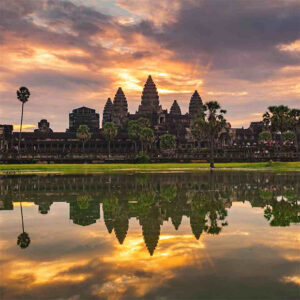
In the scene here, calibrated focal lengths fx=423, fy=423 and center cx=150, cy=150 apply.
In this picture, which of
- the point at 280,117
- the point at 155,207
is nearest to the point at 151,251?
the point at 155,207

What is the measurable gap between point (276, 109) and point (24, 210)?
77.3 m

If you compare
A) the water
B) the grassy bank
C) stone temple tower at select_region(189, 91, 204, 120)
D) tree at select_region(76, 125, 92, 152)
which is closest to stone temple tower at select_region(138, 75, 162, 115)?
stone temple tower at select_region(189, 91, 204, 120)

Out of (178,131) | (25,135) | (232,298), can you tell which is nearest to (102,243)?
(232,298)

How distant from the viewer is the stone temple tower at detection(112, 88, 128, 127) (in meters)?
178

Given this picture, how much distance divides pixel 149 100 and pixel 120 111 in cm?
1314

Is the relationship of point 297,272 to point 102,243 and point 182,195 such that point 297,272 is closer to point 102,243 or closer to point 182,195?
point 102,243

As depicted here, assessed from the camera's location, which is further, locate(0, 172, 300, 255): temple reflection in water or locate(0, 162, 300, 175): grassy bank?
locate(0, 162, 300, 175): grassy bank

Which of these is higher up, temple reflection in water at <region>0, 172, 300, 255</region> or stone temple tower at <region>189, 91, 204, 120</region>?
stone temple tower at <region>189, 91, 204, 120</region>

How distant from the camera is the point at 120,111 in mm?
179000

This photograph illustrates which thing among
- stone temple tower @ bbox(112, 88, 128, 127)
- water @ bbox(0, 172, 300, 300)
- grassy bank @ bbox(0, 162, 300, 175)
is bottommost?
water @ bbox(0, 172, 300, 300)

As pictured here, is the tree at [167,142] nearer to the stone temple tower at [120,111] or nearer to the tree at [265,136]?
the tree at [265,136]

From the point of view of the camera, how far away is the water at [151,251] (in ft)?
26.6

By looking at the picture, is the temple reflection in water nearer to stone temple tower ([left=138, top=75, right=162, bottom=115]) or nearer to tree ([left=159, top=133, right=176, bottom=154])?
tree ([left=159, top=133, right=176, bottom=154])

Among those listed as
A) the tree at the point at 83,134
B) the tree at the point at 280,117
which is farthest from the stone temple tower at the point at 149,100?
the tree at the point at 280,117
